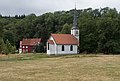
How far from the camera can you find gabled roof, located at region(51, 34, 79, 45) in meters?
88.2

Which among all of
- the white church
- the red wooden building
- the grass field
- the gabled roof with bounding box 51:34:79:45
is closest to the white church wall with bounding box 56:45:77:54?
the white church

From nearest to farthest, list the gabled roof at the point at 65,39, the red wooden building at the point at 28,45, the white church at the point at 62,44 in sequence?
the white church at the point at 62,44 → the gabled roof at the point at 65,39 → the red wooden building at the point at 28,45

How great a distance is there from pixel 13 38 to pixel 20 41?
34.6 feet

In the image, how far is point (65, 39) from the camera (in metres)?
89.7

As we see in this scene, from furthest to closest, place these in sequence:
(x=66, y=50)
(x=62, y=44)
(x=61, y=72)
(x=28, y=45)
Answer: (x=28, y=45) < (x=66, y=50) < (x=62, y=44) < (x=61, y=72)

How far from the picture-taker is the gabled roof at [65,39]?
289ft

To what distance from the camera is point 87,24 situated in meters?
98.3

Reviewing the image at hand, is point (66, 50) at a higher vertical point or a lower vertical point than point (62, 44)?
lower

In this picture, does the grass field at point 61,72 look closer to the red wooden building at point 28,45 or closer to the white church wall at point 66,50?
the white church wall at point 66,50

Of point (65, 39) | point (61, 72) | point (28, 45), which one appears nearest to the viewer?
point (61, 72)

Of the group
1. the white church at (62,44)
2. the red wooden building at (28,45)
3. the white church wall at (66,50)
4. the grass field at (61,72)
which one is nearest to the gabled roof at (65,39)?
the white church at (62,44)

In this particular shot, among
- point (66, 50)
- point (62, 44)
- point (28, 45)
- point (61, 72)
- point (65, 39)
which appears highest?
point (65, 39)

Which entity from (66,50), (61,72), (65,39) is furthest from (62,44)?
(61,72)

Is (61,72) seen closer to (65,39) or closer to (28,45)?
(65,39)
